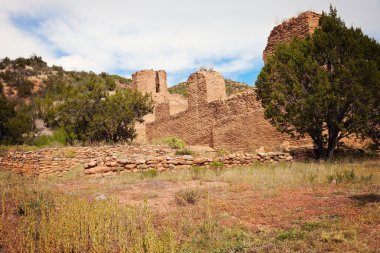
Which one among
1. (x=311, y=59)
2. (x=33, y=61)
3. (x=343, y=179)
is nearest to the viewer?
(x=343, y=179)

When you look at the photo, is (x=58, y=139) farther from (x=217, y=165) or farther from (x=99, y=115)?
(x=217, y=165)

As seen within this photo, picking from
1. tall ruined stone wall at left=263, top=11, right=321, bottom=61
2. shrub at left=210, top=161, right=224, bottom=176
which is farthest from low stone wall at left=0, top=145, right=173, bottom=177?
tall ruined stone wall at left=263, top=11, right=321, bottom=61

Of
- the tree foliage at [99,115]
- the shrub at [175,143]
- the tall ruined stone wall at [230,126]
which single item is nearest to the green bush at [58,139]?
the tree foliage at [99,115]

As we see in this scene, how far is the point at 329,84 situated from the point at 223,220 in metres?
8.06

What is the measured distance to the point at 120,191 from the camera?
337 inches

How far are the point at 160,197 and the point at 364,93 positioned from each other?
8.07m

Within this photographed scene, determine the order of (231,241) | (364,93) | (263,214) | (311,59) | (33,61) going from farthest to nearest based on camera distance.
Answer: (33,61) < (311,59) < (364,93) < (263,214) < (231,241)

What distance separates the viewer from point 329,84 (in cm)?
1163

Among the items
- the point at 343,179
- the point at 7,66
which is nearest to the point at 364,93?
the point at 343,179

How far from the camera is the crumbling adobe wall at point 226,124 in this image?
17109 millimetres

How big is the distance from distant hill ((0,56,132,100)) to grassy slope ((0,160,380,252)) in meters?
34.6

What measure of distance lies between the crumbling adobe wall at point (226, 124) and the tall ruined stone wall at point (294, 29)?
3.03 meters

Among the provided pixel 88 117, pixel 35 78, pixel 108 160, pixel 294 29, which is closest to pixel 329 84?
pixel 294 29

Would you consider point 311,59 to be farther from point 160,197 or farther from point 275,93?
point 160,197
